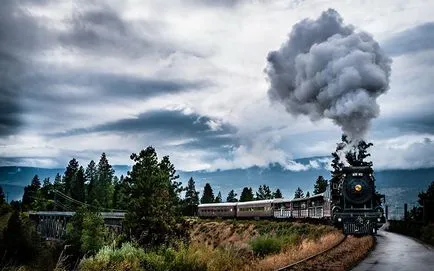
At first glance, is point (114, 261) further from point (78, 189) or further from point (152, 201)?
point (78, 189)

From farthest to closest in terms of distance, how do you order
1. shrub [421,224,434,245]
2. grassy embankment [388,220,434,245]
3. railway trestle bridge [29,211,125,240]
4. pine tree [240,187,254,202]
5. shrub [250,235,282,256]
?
pine tree [240,187,254,202]
railway trestle bridge [29,211,125,240]
grassy embankment [388,220,434,245]
shrub [421,224,434,245]
shrub [250,235,282,256]

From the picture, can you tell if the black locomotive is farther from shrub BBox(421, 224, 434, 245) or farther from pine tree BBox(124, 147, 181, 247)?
pine tree BBox(124, 147, 181, 247)

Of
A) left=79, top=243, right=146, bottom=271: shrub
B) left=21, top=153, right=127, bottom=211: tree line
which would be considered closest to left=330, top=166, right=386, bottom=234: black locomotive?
left=79, top=243, right=146, bottom=271: shrub

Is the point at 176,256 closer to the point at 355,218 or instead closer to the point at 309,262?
the point at 309,262

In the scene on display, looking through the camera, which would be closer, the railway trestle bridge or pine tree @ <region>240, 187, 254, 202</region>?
the railway trestle bridge

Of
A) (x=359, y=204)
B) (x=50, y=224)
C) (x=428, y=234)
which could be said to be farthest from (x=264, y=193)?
(x=359, y=204)

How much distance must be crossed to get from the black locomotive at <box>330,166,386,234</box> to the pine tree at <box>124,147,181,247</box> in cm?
987

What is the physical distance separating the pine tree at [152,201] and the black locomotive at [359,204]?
9.87 m

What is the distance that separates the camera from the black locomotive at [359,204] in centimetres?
2823

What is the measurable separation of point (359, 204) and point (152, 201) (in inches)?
482

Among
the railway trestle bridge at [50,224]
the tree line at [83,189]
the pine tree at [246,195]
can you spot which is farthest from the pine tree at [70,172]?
the pine tree at [246,195]

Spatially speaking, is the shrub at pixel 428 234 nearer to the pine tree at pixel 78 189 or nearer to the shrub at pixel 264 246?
the shrub at pixel 264 246

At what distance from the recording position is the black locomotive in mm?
28234

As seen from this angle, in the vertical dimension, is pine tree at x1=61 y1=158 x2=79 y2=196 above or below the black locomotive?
above
